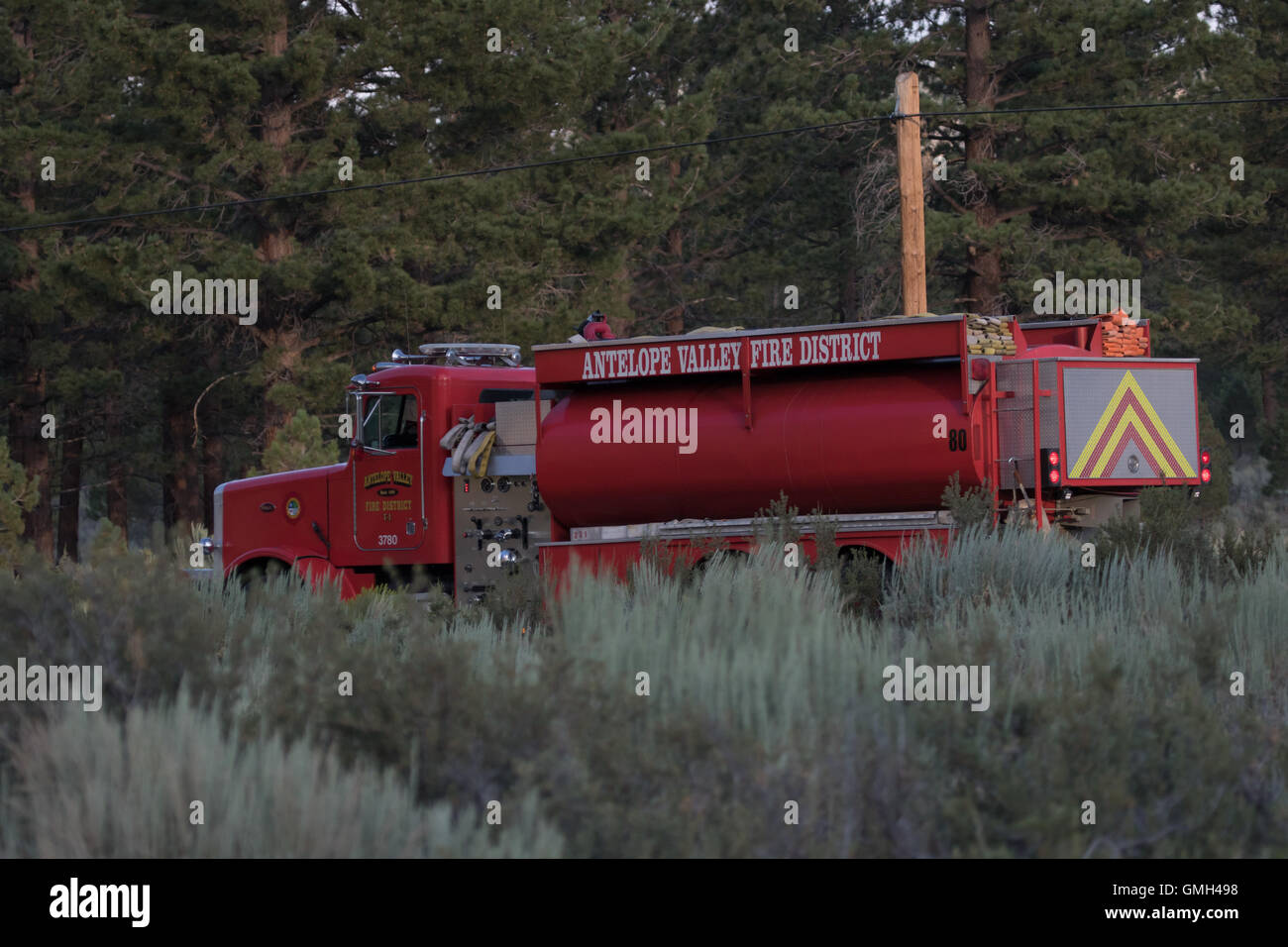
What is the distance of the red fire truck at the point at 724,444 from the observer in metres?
12.1

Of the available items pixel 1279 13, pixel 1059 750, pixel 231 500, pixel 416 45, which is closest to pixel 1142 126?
pixel 1279 13

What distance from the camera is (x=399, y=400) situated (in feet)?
47.7

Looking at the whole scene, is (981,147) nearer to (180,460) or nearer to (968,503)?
(180,460)

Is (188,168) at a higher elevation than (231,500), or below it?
higher

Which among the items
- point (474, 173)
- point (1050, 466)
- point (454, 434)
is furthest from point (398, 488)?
point (474, 173)

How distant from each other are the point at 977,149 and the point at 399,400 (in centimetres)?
1715

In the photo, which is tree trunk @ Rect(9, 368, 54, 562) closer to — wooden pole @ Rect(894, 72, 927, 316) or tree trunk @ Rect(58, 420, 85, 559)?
tree trunk @ Rect(58, 420, 85, 559)

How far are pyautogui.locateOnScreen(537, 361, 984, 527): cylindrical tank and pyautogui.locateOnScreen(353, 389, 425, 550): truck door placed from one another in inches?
57.4

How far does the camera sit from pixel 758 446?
12.6 metres

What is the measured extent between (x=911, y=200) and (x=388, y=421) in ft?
25.1

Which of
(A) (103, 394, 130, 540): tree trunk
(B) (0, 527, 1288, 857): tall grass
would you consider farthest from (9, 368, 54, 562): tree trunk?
(B) (0, 527, 1288, 857): tall grass

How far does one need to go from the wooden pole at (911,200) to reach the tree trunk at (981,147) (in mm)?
9093

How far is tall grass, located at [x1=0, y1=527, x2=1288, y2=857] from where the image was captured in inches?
214
